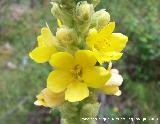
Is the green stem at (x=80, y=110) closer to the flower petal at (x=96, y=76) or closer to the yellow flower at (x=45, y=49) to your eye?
the flower petal at (x=96, y=76)

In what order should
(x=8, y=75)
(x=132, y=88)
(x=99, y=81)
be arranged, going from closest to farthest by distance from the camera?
(x=99, y=81)
(x=132, y=88)
(x=8, y=75)

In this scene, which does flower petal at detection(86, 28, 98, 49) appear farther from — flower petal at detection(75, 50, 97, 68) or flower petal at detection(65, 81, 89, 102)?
flower petal at detection(65, 81, 89, 102)

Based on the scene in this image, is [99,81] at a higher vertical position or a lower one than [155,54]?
higher

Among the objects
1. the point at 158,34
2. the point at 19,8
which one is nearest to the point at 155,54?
the point at 158,34

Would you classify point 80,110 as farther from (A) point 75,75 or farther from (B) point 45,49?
(B) point 45,49

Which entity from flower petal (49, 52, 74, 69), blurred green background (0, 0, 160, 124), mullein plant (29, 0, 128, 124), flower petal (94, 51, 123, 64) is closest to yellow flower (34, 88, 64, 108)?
mullein plant (29, 0, 128, 124)

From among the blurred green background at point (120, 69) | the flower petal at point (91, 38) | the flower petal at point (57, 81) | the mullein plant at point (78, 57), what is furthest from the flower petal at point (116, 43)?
the blurred green background at point (120, 69)

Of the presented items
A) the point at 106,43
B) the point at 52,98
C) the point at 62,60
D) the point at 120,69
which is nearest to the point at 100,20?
the point at 106,43

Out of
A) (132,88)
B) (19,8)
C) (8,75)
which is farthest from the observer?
(19,8)

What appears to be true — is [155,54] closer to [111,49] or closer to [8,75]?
[8,75]
